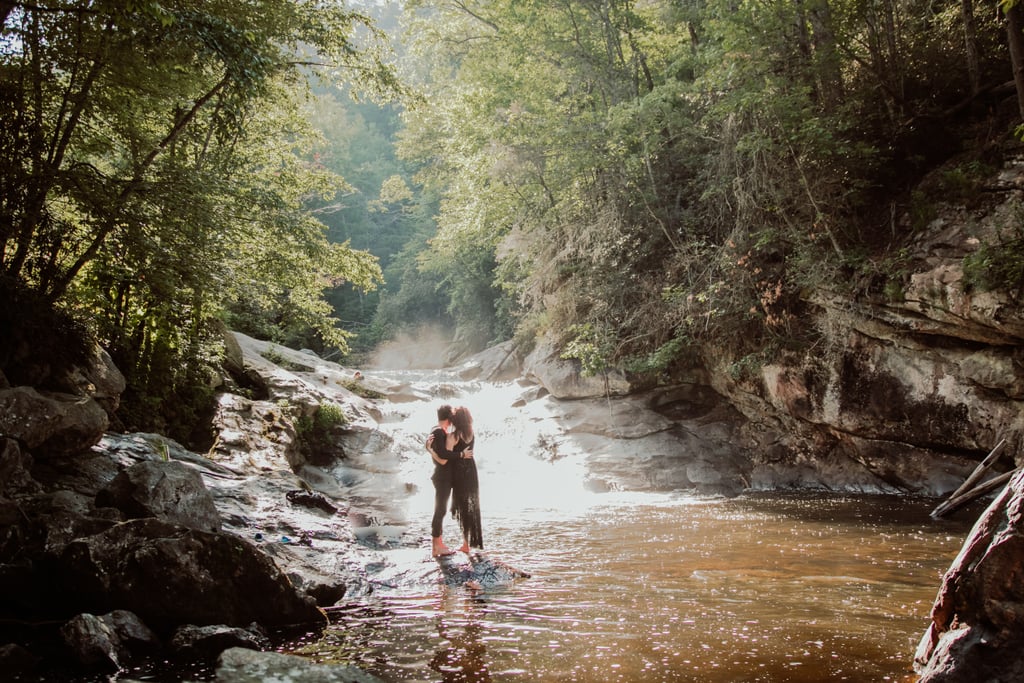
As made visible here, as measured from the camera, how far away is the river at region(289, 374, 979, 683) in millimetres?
3855

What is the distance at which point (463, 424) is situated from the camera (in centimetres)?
656

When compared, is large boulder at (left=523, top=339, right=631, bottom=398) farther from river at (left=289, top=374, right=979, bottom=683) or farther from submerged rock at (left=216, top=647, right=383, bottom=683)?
submerged rock at (left=216, top=647, right=383, bottom=683)

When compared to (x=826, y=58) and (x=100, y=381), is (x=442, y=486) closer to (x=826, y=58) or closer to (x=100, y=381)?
(x=100, y=381)

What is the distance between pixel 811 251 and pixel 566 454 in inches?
233

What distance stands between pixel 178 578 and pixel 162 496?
4.80ft

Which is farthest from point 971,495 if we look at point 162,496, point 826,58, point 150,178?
point 150,178

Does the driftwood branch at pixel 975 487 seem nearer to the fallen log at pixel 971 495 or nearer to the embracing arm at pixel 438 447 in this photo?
the fallen log at pixel 971 495

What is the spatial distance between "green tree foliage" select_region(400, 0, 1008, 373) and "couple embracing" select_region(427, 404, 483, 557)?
7.07 m

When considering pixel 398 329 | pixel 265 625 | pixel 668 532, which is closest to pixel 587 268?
pixel 668 532

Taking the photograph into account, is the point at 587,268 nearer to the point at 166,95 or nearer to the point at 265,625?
the point at 166,95

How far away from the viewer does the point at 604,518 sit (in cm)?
916

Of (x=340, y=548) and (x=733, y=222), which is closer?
(x=340, y=548)

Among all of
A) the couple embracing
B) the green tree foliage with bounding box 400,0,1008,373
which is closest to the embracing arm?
the couple embracing

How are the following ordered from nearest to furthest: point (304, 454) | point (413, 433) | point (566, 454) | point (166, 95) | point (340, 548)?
1. point (340, 548)
2. point (166, 95)
3. point (304, 454)
4. point (566, 454)
5. point (413, 433)
